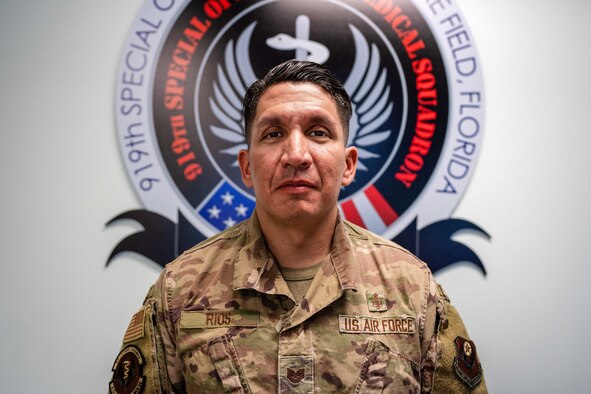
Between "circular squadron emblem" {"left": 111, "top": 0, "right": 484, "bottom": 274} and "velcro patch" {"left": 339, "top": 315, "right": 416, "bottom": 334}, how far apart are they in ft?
1.55

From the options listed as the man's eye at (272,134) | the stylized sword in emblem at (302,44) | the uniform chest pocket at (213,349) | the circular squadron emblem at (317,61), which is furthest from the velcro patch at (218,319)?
the stylized sword in emblem at (302,44)

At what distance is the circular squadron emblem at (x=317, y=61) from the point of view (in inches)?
50.0

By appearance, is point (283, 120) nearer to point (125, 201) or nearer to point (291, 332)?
point (291, 332)

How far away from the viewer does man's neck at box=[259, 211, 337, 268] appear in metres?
0.86

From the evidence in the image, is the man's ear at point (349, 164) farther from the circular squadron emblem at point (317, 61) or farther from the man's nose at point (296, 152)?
the circular squadron emblem at point (317, 61)

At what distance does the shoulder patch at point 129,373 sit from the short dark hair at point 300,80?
49 cm

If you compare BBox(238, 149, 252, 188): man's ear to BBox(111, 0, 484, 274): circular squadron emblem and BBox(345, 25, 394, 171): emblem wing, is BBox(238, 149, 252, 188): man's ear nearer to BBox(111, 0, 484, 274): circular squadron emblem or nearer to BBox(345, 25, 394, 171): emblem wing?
BBox(111, 0, 484, 274): circular squadron emblem

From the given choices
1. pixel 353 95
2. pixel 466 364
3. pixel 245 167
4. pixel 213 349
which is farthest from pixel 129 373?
pixel 353 95

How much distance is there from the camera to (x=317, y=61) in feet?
4.22

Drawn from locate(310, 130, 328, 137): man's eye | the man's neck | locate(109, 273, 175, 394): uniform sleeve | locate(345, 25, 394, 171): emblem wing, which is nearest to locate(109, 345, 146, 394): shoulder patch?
locate(109, 273, 175, 394): uniform sleeve
